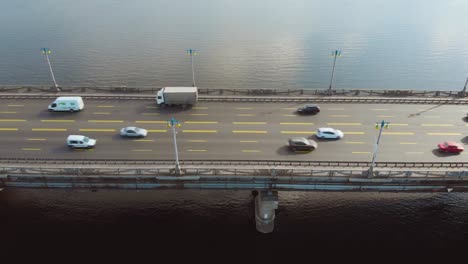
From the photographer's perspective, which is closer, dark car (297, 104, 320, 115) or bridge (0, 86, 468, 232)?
bridge (0, 86, 468, 232)

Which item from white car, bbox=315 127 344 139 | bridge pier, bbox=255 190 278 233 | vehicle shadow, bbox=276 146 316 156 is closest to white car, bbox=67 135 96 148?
bridge pier, bbox=255 190 278 233

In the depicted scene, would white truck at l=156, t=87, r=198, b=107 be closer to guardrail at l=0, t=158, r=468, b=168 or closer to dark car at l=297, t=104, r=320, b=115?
guardrail at l=0, t=158, r=468, b=168

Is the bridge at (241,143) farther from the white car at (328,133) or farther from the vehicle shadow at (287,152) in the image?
the white car at (328,133)

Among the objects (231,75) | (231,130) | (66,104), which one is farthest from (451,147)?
(231,75)

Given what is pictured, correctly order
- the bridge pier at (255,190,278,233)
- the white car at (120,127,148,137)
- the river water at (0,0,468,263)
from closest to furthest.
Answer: the bridge pier at (255,190,278,233) → the river water at (0,0,468,263) → the white car at (120,127,148,137)

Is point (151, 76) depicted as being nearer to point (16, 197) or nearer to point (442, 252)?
point (16, 197)

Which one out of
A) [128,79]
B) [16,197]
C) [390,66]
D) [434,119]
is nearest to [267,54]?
[390,66]
